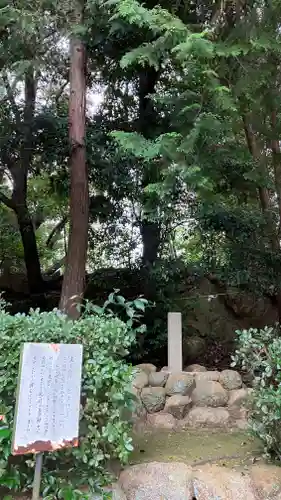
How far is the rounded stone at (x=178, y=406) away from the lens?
4.21 m

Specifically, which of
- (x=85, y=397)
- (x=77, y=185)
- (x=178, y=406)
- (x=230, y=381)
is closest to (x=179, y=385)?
(x=178, y=406)

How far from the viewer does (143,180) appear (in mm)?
5688

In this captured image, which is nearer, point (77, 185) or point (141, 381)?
point (141, 381)

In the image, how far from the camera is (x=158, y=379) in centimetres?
445

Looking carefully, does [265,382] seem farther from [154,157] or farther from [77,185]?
[77,185]

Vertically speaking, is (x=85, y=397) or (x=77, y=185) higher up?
(x=77, y=185)

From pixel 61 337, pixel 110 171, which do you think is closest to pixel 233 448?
pixel 61 337

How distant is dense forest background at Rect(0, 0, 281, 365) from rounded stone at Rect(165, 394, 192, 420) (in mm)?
1414

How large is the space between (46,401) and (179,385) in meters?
2.29

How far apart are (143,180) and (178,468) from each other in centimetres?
378

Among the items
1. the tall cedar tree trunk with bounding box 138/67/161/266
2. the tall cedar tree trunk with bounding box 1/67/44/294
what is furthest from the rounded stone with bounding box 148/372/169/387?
the tall cedar tree trunk with bounding box 1/67/44/294

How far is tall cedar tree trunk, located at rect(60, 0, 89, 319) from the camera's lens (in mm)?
4582

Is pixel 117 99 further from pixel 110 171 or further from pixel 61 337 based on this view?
pixel 61 337

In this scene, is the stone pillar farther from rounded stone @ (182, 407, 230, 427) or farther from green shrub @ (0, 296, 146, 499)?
green shrub @ (0, 296, 146, 499)
